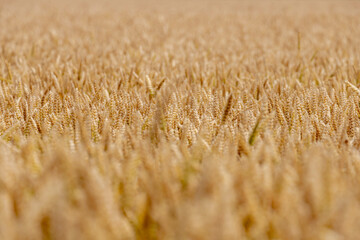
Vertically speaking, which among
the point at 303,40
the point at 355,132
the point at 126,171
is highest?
the point at 126,171

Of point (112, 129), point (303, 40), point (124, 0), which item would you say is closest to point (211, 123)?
point (112, 129)

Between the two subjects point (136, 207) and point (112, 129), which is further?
point (112, 129)

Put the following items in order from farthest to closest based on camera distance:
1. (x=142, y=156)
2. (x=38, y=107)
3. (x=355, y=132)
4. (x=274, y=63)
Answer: (x=274, y=63)
(x=38, y=107)
(x=355, y=132)
(x=142, y=156)

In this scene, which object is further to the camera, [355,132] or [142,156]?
[355,132]

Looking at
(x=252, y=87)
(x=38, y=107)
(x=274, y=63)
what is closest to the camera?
(x=38, y=107)

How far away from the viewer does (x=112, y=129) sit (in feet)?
3.28

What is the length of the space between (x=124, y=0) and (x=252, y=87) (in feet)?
28.2

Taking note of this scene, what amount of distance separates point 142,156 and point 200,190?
7.8 inches

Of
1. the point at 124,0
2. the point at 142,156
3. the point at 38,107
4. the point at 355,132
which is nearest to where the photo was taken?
the point at 142,156

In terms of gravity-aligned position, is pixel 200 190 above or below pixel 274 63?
above

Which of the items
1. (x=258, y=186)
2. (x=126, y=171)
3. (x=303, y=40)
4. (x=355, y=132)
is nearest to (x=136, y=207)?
(x=126, y=171)

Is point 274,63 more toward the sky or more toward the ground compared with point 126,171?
more toward the ground

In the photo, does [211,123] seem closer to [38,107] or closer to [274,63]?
[38,107]

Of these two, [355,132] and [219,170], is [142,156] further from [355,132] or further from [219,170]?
[355,132]
